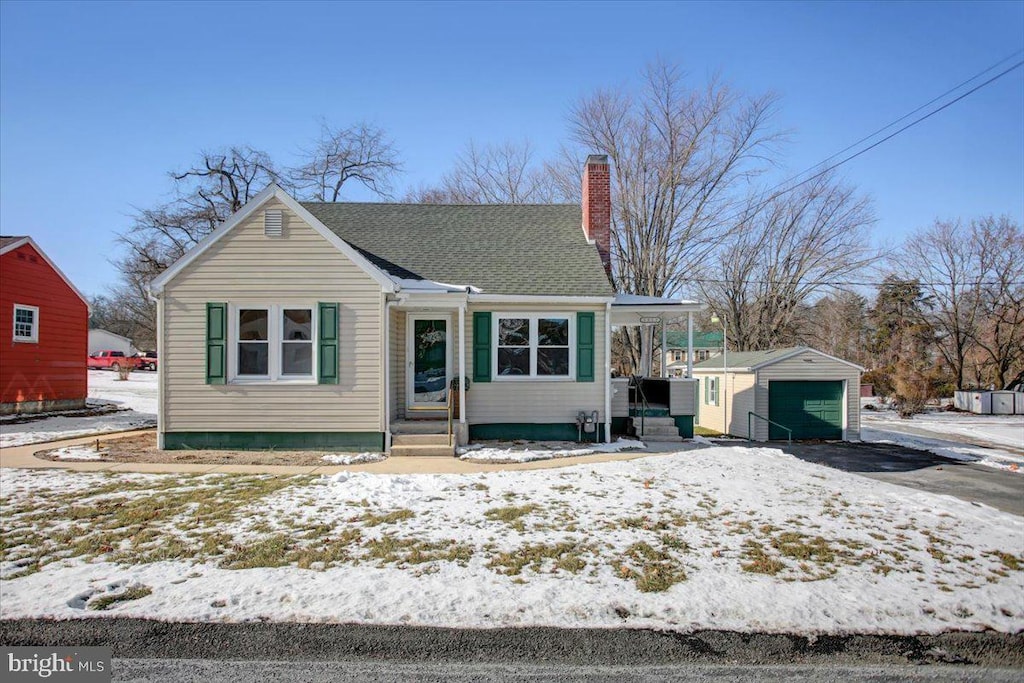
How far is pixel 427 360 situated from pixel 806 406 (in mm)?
14740

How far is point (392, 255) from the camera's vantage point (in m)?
13.4

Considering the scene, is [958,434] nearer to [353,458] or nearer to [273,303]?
[353,458]

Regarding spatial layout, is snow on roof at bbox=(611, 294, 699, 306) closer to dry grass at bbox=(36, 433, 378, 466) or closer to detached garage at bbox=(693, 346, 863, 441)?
dry grass at bbox=(36, 433, 378, 466)

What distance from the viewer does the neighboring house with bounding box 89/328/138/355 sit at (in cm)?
5850

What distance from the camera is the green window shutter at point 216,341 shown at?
428 inches

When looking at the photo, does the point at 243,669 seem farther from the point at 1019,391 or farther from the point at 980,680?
the point at 1019,391

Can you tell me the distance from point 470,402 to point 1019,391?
3562 cm

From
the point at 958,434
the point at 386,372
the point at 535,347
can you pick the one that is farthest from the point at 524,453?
the point at 958,434

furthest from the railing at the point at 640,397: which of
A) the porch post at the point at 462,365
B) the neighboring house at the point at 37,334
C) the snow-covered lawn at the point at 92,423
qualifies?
the neighboring house at the point at 37,334

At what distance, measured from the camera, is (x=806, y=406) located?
2075 centimetres

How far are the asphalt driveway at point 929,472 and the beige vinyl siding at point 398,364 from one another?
895 centimetres

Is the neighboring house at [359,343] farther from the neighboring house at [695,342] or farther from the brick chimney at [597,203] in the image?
the neighboring house at [695,342]

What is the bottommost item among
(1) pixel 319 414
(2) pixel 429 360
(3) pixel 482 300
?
(1) pixel 319 414

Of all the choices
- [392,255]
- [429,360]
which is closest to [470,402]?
[429,360]
